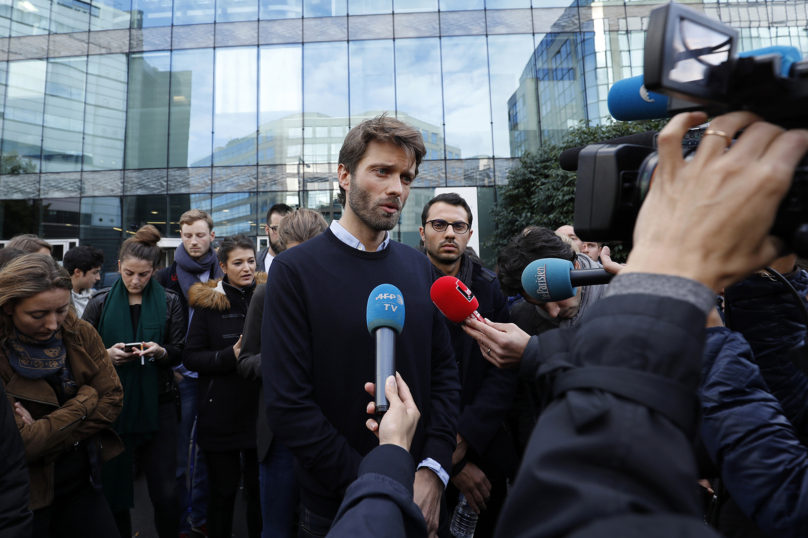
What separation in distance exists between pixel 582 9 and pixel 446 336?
17.1m

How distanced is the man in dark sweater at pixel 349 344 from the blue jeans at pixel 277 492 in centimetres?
91

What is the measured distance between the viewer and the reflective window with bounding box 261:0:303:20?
16.3m

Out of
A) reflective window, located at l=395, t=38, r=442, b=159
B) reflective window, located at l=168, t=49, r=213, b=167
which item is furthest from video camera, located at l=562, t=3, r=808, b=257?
reflective window, located at l=168, t=49, r=213, b=167

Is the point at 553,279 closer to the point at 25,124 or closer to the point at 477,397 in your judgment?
the point at 477,397

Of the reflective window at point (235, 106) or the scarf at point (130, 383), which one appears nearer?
the scarf at point (130, 383)

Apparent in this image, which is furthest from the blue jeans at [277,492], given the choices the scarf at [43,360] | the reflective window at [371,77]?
the reflective window at [371,77]

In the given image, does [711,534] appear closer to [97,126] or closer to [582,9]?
[582,9]

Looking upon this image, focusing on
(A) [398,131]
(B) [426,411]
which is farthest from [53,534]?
(A) [398,131]

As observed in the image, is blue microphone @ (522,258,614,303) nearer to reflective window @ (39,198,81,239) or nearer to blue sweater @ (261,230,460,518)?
blue sweater @ (261,230,460,518)

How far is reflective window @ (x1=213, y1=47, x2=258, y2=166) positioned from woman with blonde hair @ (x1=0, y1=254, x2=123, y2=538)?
1427 cm

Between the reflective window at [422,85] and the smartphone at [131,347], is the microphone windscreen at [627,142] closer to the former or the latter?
the smartphone at [131,347]

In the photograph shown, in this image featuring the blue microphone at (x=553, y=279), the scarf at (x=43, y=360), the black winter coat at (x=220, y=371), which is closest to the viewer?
the blue microphone at (x=553, y=279)

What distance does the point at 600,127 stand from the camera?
1262 cm

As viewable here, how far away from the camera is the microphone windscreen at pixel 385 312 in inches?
52.6
